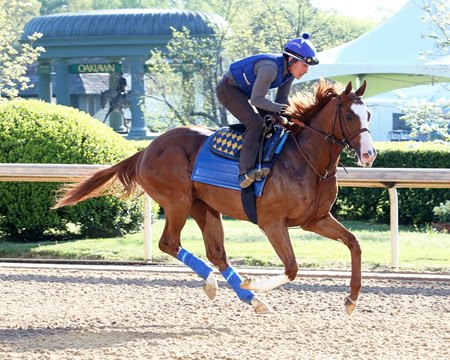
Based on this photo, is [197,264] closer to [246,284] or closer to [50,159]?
[246,284]

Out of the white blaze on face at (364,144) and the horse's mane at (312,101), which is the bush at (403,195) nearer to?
the horse's mane at (312,101)

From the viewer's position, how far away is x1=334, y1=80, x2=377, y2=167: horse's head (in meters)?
6.28

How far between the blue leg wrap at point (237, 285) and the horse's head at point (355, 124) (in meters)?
1.35

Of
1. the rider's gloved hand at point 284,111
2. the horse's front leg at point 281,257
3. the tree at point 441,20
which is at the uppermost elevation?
the tree at point 441,20

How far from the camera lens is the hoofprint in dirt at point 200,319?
589cm

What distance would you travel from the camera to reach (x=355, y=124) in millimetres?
6449

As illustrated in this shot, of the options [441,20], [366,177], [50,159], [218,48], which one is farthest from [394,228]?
[218,48]

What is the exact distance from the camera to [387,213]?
44.1 feet

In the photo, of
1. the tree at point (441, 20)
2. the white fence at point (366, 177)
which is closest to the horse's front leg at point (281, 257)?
the white fence at point (366, 177)

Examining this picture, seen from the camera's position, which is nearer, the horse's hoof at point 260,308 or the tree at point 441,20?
the horse's hoof at point 260,308

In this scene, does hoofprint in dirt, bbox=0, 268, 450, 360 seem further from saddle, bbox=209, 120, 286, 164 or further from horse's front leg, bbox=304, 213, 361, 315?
saddle, bbox=209, 120, 286, 164

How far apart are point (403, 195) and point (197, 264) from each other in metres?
6.46

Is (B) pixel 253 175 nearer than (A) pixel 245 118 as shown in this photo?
Yes

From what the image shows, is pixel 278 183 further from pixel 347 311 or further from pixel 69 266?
pixel 69 266
